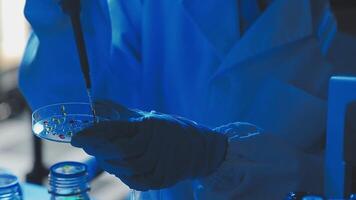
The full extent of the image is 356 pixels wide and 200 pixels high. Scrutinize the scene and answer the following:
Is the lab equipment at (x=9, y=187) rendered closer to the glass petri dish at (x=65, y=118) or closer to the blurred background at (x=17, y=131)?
the glass petri dish at (x=65, y=118)

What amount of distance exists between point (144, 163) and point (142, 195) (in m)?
0.10

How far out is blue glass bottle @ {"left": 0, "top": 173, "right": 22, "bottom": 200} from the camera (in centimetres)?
89

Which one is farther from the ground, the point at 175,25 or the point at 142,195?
the point at 175,25

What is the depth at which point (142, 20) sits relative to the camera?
1163 millimetres

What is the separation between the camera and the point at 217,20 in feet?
3.53

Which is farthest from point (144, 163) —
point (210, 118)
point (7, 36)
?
point (7, 36)

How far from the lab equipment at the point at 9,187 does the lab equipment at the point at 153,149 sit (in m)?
0.21

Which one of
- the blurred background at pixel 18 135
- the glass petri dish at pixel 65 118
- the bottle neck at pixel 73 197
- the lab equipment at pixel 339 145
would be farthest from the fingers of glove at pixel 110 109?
the blurred background at pixel 18 135

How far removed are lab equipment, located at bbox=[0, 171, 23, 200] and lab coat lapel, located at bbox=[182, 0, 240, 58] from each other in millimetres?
403

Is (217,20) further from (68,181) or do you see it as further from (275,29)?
(68,181)

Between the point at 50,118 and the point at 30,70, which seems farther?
the point at 30,70

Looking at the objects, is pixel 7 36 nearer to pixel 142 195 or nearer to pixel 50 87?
pixel 50 87

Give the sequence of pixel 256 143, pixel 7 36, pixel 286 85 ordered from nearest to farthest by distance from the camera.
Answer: pixel 256 143 < pixel 286 85 < pixel 7 36

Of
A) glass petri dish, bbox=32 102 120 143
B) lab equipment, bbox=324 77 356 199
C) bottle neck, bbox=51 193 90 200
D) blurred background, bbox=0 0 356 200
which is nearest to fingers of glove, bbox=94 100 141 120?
glass petri dish, bbox=32 102 120 143
